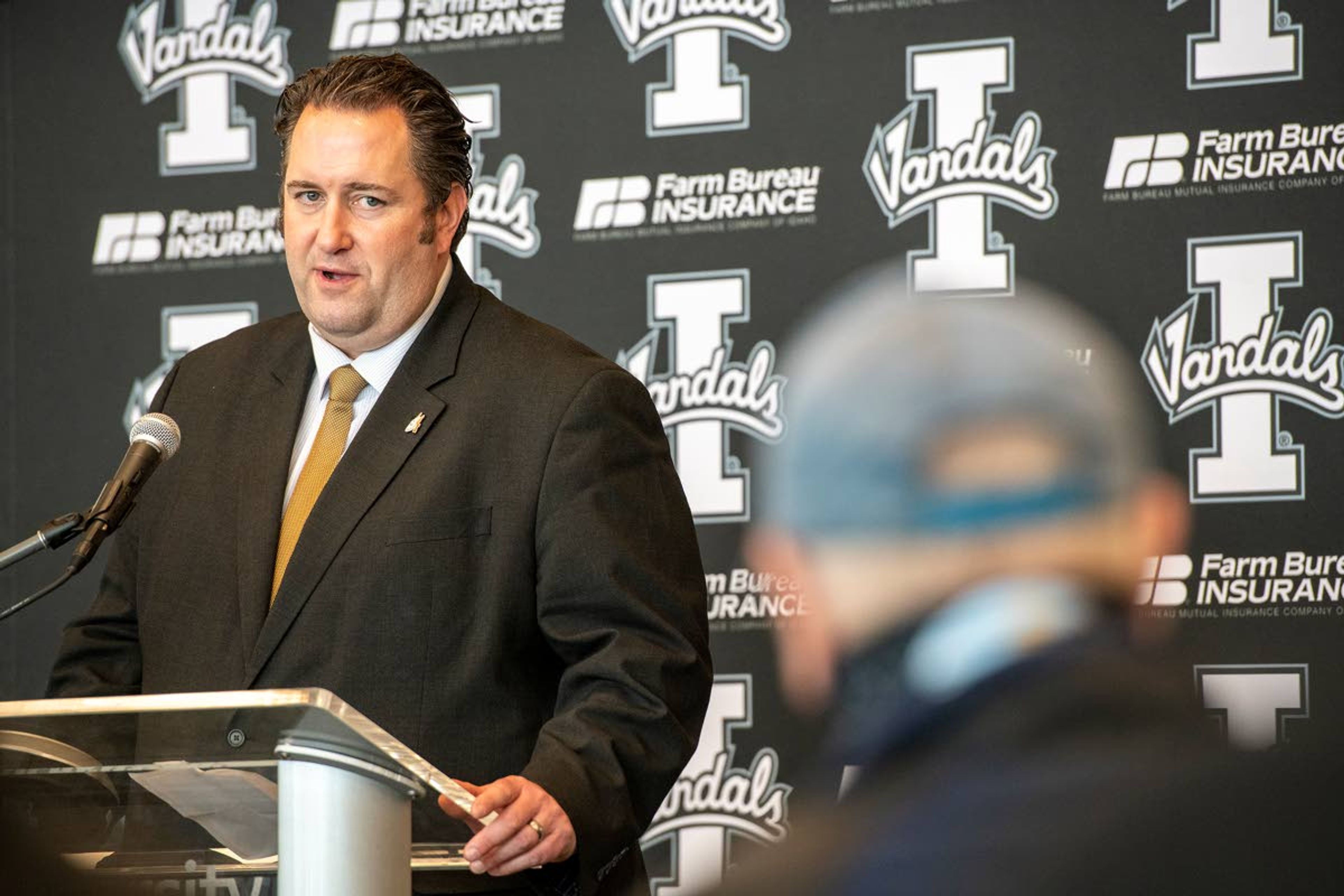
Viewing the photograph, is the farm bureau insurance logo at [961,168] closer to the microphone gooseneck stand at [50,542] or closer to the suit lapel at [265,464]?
the suit lapel at [265,464]

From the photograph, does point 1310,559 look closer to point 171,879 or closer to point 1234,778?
point 171,879

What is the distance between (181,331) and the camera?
449 cm

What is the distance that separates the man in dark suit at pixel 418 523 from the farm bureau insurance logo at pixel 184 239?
2225 mm

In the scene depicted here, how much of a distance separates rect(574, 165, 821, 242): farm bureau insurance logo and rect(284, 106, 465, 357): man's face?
6.30 feet

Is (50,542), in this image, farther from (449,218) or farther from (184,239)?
(184,239)

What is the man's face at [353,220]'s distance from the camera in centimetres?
215

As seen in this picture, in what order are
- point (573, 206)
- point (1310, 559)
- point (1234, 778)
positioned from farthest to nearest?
point (573, 206) → point (1310, 559) → point (1234, 778)

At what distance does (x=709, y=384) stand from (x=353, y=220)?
193 centimetres

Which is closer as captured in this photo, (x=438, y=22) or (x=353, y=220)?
(x=353, y=220)

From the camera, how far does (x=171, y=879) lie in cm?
140

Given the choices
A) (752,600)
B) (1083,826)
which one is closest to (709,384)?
(752,600)

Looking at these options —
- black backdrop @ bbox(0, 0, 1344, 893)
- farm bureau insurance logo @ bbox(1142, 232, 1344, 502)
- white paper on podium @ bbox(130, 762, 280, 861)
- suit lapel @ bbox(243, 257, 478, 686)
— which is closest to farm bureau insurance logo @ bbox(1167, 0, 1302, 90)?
black backdrop @ bbox(0, 0, 1344, 893)

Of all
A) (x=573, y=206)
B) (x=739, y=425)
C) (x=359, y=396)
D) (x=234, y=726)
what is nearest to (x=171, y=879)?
(x=234, y=726)

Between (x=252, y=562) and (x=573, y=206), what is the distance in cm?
226
